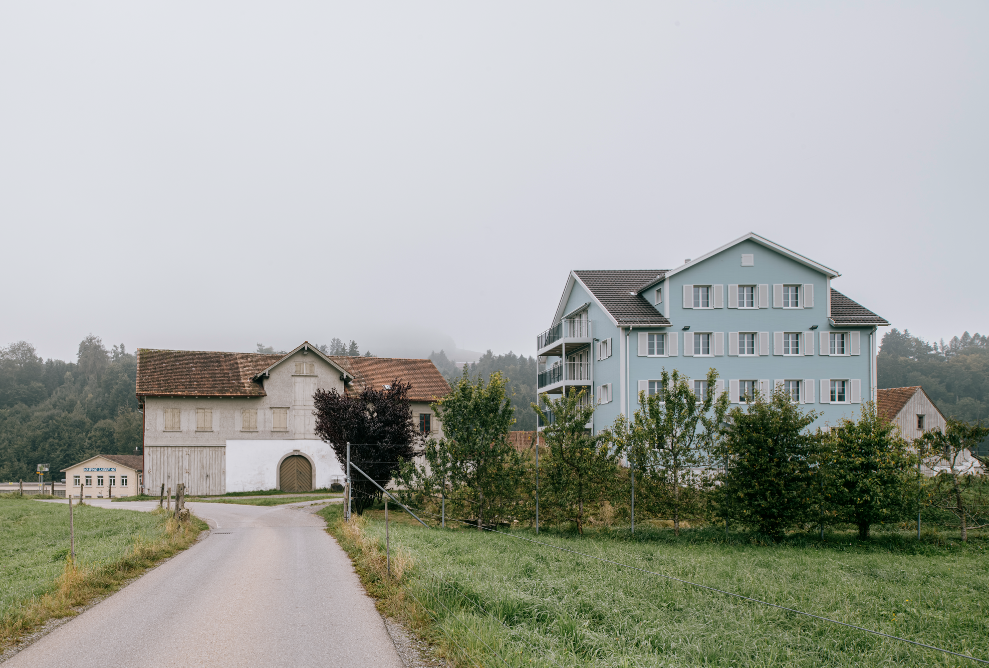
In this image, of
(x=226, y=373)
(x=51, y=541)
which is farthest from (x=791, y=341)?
(x=51, y=541)

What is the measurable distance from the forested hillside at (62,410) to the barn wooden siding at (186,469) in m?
45.3

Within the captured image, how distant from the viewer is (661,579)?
36.0ft

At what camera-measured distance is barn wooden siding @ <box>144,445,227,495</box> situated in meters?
Answer: 38.9

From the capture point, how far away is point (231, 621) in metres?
8.97

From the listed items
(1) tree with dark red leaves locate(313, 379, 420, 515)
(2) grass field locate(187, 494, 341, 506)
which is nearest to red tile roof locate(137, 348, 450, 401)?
(2) grass field locate(187, 494, 341, 506)

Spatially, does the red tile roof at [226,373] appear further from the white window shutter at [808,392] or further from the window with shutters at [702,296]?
the white window shutter at [808,392]

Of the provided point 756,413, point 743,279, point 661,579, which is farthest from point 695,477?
point 743,279

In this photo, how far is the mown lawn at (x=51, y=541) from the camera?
36.9 ft

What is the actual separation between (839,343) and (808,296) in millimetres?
3154

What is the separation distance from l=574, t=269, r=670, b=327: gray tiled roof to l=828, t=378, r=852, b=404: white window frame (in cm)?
969

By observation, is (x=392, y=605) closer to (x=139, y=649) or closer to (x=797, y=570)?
(x=139, y=649)

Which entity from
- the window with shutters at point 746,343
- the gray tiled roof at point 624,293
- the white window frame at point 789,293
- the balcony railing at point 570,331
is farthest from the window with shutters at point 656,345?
the white window frame at point 789,293

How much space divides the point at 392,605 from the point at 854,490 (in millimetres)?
13391

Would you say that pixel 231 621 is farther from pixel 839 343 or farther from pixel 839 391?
pixel 839 343
